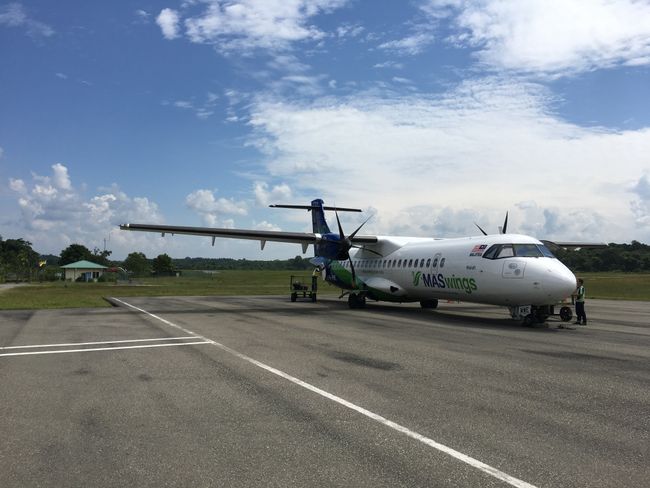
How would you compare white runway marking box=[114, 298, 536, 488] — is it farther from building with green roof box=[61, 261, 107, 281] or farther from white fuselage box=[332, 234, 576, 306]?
building with green roof box=[61, 261, 107, 281]

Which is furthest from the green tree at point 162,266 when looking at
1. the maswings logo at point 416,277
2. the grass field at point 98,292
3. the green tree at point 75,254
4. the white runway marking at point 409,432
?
the white runway marking at point 409,432

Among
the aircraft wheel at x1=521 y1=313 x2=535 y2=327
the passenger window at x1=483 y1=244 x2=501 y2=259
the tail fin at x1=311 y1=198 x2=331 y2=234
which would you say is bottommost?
the aircraft wheel at x1=521 y1=313 x2=535 y2=327

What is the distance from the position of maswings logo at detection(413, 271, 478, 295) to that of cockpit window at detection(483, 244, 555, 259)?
1380mm

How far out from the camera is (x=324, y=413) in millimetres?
6324

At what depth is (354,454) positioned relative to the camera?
4875 mm

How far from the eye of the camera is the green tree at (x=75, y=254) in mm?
137375

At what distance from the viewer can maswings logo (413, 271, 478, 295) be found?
18752 mm

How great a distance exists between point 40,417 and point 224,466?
9.95ft

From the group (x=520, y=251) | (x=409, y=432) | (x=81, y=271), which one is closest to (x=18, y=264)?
(x=81, y=271)

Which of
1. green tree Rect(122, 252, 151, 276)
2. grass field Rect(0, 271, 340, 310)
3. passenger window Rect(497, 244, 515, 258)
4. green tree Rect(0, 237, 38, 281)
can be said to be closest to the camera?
passenger window Rect(497, 244, 515, 258)

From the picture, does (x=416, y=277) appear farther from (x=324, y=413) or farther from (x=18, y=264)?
(x=18, y=264)

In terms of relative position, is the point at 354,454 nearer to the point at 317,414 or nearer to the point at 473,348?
the point at 317,414

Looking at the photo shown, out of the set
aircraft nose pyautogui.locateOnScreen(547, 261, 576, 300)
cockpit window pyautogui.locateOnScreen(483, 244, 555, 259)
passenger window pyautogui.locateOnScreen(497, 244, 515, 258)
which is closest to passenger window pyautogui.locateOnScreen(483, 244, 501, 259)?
cockpit window pyautogui.locateOnScreen(483, 244, 555, 259)

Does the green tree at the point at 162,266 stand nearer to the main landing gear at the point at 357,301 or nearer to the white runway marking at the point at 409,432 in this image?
the main landing gear at the point at 357,301
